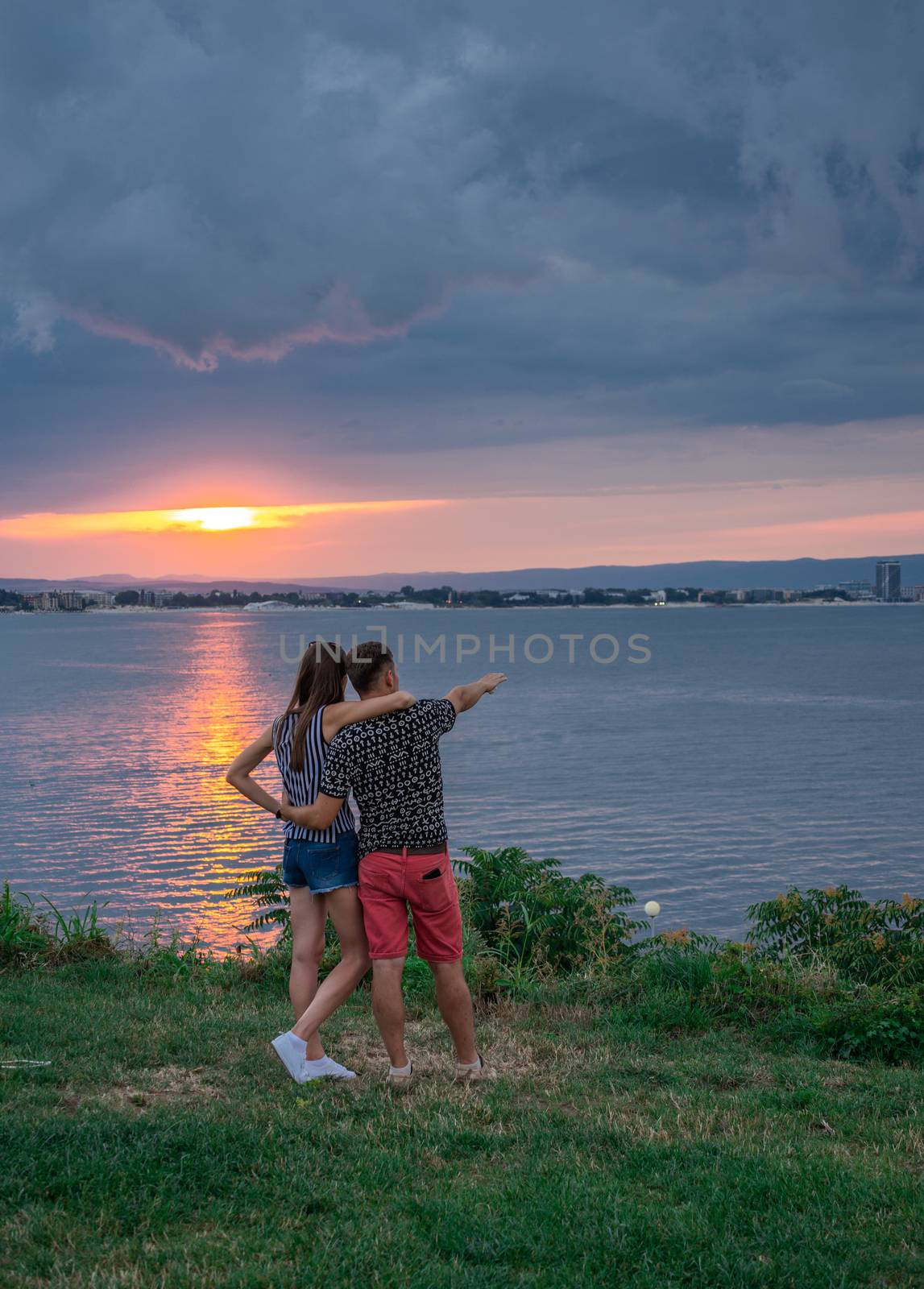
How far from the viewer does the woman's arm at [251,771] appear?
5897mm

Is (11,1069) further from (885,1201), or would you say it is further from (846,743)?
(846,743)

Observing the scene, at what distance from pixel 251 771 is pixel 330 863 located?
0.65 meters

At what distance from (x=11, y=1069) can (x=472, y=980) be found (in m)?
3.06

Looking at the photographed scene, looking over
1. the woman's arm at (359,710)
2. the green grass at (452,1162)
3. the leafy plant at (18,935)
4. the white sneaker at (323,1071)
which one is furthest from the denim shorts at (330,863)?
the leafy plant at (18,935)

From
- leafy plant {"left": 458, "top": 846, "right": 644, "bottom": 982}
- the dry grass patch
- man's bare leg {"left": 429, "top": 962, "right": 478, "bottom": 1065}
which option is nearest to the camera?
the dry grass patch

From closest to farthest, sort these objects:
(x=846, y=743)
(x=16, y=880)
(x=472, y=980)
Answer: (x=472, y=980) → (x=16, y=880) → (x=846, y=743)

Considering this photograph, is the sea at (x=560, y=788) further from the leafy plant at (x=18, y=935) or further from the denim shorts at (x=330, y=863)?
the leafy plant at (x=18, y=935)

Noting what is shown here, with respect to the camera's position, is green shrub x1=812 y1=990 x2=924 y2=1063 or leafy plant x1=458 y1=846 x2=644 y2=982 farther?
leafy plant x1=458 y1=846 x2=644 y2=982

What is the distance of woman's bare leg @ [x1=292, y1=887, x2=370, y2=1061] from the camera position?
579 centimetres

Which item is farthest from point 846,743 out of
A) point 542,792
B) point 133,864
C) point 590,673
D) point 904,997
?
point 590,673

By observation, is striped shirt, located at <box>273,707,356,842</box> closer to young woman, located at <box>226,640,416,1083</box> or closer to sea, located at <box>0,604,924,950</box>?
young woman, located at <box>226,640,416,1083</box>

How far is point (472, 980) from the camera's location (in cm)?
767

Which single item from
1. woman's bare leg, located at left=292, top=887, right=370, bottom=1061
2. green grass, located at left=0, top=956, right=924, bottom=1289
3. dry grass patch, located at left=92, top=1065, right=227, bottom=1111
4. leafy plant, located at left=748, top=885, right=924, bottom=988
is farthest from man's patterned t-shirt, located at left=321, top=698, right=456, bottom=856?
leafy plant, located at left=748, top=885, right=924, bottom=988

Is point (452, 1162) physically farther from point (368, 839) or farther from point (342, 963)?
point (368, 839)
